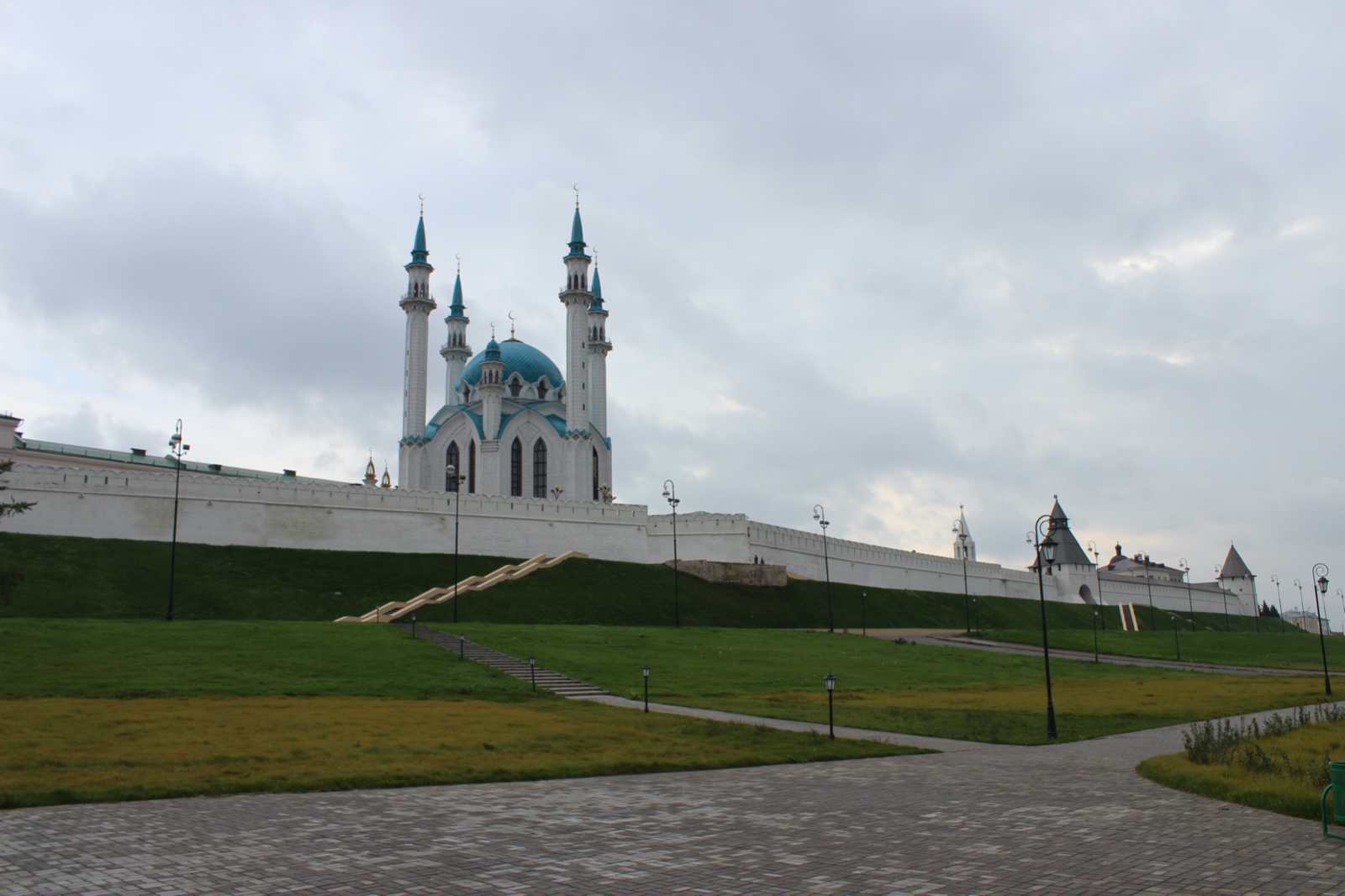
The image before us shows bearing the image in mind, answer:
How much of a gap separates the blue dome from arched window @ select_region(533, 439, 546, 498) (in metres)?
9.28

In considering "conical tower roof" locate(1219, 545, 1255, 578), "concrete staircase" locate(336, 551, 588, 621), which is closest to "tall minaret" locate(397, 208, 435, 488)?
"concrete staircase" locate(336, 551, 588, 621)

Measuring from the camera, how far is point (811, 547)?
2859 inches

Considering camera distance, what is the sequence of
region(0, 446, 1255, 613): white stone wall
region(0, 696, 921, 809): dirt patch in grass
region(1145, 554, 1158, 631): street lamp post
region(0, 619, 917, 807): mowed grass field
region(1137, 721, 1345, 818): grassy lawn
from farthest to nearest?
region(1145, 554, 1158, 631): street lamp post, region(0, 446, 1255, 613): white stone wall, region(0, 619, 917, 807): mowed grass field, region(0, 696, 921, 809): dirt patch in grass, region(1137, 721, 1345, 818): grassy lawn

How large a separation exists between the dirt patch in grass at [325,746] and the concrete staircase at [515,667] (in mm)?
4239

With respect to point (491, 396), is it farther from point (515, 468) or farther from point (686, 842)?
point (686, 842)

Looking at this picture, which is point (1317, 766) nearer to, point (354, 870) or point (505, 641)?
point (354, 870)

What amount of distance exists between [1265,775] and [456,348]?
283 ft

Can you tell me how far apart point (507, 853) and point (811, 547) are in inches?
2558

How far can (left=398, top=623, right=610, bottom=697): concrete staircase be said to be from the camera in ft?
86.5

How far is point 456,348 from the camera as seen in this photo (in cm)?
9256

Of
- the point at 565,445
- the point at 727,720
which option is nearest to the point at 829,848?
the point at 727,720

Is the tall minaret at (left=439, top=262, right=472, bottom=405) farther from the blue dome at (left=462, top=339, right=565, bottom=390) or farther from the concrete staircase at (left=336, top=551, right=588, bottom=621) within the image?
the concrete staircase at (left=336, top=551, right=588, bottom=621)

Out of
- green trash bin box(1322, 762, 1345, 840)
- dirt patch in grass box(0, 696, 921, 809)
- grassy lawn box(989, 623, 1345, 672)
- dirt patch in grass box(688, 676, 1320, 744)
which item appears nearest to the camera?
green trash bin box(1322, 762, 1345, 840)

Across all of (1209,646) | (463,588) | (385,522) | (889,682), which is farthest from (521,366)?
(889,682)
